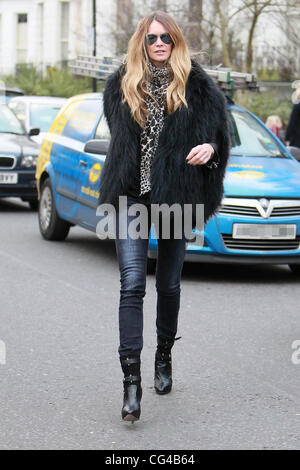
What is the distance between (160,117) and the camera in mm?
4715

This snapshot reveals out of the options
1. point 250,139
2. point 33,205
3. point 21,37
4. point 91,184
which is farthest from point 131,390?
point 21,37

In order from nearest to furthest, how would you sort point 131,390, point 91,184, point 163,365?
1. point 131,390
2. point 163,365
3. point 91,184

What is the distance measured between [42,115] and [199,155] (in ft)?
47.3

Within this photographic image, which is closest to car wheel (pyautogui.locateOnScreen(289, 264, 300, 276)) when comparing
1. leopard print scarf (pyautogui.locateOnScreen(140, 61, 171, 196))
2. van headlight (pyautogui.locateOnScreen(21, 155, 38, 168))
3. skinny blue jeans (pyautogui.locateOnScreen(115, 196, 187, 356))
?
skinny blue jeans (pyautogui.locateOnScreen(115, 196, 187, 356))

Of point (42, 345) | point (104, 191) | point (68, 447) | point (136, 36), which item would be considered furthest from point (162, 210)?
point (42, 345)

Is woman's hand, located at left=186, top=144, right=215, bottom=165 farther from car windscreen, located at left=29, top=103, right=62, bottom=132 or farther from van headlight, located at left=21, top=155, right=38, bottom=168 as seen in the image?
car windscreen, located at left=29, top=103, right=62, bottom=132

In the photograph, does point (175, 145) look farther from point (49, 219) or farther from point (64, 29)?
point (64, 29)

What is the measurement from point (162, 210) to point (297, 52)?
28998mm

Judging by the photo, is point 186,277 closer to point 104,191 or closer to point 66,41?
point 104,191

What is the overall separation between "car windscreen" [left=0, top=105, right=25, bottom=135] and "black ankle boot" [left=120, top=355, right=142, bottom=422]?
1141 cm

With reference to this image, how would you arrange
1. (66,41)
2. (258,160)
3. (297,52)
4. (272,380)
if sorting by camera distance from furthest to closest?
(66,41)
(297,52)
(258,160)
(272,380)

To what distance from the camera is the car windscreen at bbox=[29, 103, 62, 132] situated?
18438mm

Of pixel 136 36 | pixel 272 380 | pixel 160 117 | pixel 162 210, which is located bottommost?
pixel 272 380

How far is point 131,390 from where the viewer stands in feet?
14.8
